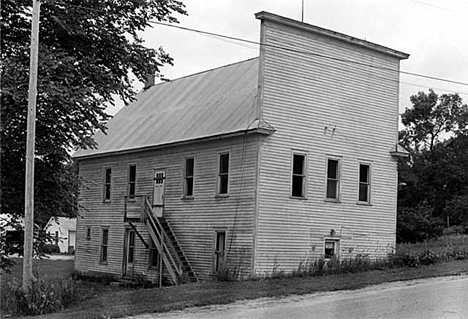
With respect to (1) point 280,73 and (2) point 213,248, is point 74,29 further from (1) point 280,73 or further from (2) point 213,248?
(2) point 213,248

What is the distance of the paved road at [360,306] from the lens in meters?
A: 15.7

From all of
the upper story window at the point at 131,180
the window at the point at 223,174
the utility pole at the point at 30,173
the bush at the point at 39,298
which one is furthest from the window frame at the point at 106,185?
the utility pole at the point at 30,173

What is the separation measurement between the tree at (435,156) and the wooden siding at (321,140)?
39.3 m

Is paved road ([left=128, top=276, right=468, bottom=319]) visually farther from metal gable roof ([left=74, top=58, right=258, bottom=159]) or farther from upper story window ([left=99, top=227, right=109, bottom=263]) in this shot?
upper story window ([left=99, top=227, right=109, bottom=263])

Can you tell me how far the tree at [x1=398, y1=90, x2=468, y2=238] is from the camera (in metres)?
70.6

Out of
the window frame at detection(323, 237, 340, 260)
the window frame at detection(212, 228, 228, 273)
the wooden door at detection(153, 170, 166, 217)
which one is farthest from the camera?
the wooden door at detection(153, 170, 166, 217)

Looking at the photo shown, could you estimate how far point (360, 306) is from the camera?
16906 millimetres

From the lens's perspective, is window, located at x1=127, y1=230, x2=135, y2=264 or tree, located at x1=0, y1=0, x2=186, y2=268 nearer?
tree, located at x1=0, y1=0, x2=186, y2=268

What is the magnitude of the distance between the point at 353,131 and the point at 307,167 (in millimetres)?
2912

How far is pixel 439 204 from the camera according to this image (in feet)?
235

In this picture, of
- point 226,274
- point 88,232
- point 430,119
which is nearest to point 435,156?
point 430,119

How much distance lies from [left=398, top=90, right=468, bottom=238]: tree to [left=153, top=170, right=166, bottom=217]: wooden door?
→ 135 feet

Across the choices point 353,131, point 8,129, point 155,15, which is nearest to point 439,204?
point 353,131

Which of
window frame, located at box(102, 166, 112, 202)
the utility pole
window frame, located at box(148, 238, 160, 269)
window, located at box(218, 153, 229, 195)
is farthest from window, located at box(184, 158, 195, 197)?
the utility pole
